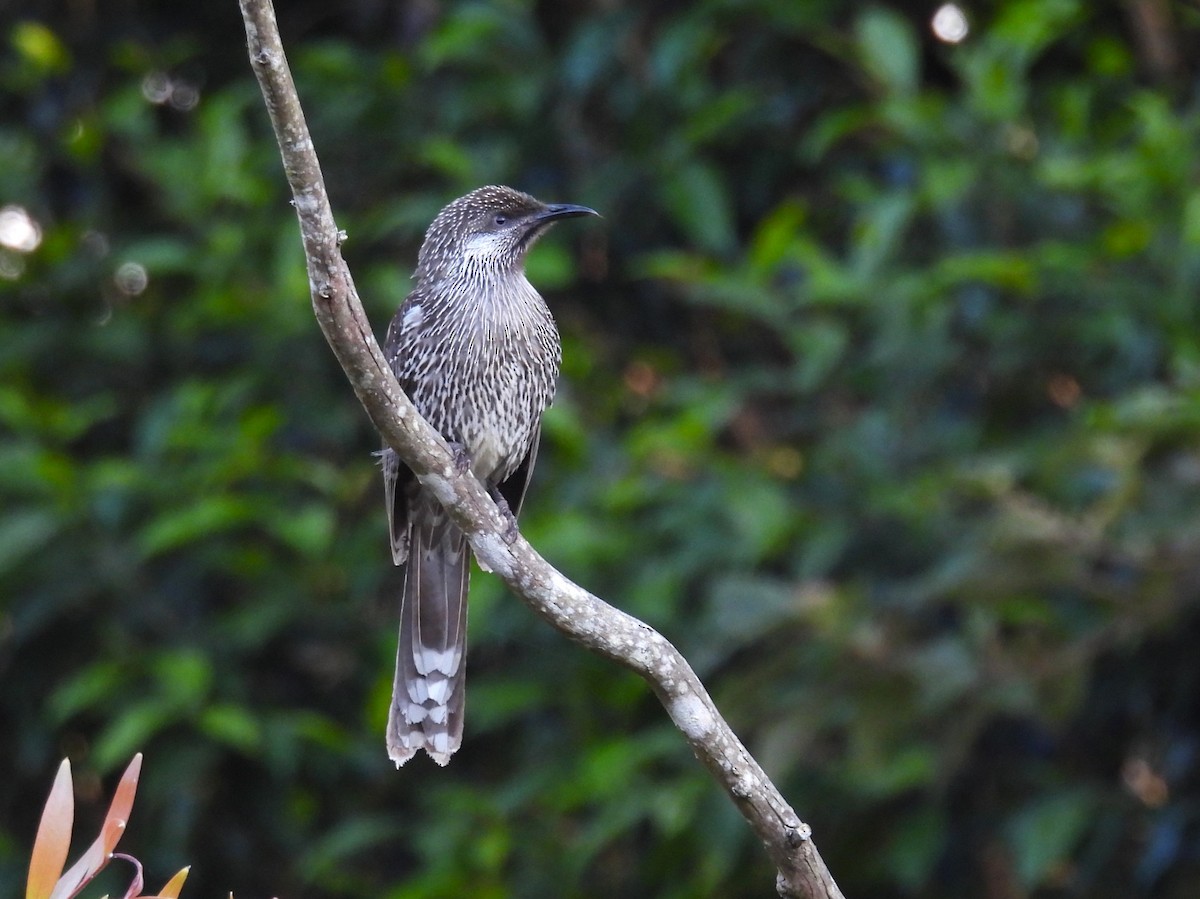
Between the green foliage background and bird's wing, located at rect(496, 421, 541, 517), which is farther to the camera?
the green foliage background

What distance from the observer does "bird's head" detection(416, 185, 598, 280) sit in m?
4.41

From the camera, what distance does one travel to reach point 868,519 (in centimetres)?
522

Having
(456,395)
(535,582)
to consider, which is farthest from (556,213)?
(535,582)

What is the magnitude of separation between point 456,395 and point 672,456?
1226 mm

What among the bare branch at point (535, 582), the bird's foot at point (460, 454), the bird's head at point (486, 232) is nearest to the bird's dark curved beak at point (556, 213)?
the bird's head at point (486, 232)

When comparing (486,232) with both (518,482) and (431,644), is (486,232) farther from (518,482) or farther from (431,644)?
(431,644)

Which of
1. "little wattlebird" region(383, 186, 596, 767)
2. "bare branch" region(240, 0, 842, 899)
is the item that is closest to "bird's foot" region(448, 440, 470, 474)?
"little wattlebird" region(383, 186, 596, 767)

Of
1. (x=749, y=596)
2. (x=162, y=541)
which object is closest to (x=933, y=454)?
(x=749, y=596)

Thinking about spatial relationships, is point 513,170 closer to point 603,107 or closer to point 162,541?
point 603,107

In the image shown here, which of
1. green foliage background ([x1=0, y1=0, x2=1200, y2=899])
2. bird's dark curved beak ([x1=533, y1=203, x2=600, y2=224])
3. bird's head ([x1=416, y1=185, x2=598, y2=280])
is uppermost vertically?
bird's dark curved beak ([x1=533, y1=203, x2=600, y2=224])

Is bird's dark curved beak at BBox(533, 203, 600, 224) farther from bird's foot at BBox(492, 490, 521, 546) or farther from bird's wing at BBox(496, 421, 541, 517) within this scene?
bird's foot at BBox(492, 490, 521, 546)

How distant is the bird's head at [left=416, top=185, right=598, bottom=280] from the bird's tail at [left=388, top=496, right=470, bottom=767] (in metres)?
0.63

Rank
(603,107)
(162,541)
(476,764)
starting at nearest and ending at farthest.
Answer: (162,541), (476,764), (603,107)

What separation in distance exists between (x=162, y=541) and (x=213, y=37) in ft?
8.83
